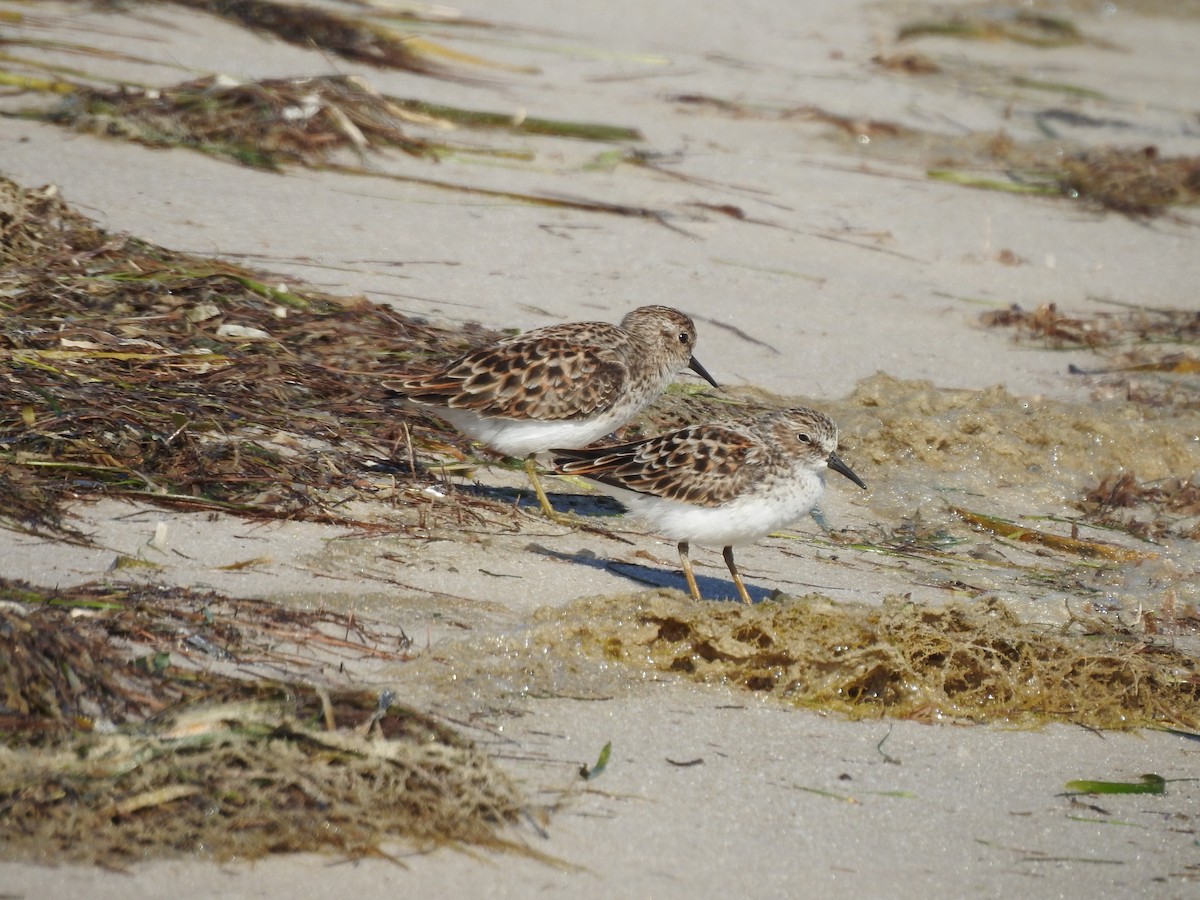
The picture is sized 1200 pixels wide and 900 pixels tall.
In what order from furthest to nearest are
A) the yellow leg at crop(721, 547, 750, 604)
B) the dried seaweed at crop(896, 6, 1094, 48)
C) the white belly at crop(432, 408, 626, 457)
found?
the dried seaweed at crop(896, 6, 1094, 48) < the white belly at crop(432, 408, 626, 457) < the yellow leg at crop(721, 547, 750, 604)

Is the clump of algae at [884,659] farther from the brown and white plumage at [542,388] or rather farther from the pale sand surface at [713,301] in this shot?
the brown and white plumage at [542,388]

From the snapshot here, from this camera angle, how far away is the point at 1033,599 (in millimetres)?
5699

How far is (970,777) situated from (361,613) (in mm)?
1824

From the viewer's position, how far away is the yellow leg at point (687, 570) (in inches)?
212

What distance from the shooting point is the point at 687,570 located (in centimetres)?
551

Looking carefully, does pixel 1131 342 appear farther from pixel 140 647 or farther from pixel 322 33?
pixel 140 647

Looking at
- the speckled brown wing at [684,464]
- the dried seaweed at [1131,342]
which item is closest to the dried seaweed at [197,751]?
the speckled brown wing at [684,464]

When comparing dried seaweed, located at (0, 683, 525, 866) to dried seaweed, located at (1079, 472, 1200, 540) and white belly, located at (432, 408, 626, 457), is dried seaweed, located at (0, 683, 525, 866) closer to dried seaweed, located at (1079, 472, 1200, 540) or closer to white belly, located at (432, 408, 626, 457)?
white belly, located at (432, 408, 626, 457)

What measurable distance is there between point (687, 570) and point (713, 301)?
104 inches

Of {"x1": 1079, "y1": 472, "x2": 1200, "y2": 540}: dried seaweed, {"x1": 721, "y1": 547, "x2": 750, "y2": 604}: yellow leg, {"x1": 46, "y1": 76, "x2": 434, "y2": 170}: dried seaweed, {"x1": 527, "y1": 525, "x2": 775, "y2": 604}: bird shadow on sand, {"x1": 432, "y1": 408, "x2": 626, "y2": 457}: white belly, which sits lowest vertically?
{"x1": 527, "y1": 525, "x2": 775, "y2": 604}: bird shadow on sand

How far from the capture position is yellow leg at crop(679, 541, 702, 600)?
5.39 m

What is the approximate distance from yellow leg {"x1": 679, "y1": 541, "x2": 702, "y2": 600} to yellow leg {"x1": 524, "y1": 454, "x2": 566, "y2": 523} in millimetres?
550

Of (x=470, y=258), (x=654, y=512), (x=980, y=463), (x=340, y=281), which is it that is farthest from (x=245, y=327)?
(x=980, y=463)

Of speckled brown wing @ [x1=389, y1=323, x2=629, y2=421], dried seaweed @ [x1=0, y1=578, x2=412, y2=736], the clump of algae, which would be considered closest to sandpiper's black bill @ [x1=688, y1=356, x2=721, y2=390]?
speckled brown wing @ [x1=389, y1=323, x2=629, y2=421]
